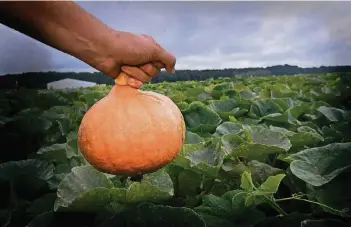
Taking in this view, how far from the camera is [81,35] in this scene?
667mm

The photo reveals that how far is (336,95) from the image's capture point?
2.78 meters

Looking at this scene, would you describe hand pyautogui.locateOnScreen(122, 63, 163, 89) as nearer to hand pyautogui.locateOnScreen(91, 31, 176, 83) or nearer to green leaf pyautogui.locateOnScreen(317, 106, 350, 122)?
hand pyautogui.locateOnScreen(91, 31, 176, 83)

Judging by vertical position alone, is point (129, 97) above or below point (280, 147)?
above

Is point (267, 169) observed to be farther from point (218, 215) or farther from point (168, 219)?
point (168, 219)

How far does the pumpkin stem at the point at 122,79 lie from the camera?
73 cm

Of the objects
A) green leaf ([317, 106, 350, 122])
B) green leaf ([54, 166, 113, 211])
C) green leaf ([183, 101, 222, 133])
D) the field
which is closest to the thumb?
the field

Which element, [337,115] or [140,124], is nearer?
[140,124]

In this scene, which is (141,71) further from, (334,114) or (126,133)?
(334,114)

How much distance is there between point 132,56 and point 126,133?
117 millimetres

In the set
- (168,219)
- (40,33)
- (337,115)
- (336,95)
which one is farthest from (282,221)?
(336,95)

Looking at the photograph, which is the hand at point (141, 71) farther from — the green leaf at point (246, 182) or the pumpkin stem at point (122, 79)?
the green leaf at point (246, 182)

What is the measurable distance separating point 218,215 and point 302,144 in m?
0.48

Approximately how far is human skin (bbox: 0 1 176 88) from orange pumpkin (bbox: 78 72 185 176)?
5 cm

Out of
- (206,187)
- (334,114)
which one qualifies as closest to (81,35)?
(206,187)
